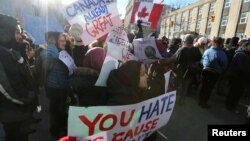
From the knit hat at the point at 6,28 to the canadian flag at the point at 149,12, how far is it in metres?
3.10

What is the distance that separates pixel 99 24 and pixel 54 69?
1069 millimetres

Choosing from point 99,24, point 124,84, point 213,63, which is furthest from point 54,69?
point 213,63

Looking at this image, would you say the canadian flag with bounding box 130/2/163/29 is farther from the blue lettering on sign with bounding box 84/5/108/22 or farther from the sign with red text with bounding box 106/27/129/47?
the blue lettering on sign with bounding box 84/5/108/22

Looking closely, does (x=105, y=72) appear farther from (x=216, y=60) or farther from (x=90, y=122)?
(x=216, y=60)

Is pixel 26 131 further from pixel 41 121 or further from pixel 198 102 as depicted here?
pixel 198 102

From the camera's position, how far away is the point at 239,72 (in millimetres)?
5977

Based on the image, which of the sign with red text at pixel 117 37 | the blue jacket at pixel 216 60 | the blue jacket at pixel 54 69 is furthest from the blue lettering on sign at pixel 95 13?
the blue jacket at pixel 216 60

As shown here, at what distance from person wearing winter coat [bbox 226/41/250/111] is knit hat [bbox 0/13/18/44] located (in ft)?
16.7

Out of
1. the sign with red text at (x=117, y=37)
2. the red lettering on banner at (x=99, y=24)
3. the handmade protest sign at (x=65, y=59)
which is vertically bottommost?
the handmade protest sign at (x=65, y=59)

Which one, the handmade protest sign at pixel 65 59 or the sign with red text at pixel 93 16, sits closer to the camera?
the sign with red text at pixel 93 16

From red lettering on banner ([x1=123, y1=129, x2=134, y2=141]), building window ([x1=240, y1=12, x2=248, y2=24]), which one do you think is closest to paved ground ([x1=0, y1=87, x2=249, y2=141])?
red lettering on banner ([x1=123, y1=129, x2=134, y2=141])

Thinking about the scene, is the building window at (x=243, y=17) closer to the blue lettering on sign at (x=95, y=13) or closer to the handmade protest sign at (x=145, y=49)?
the handmade protest sign at (x=145, y=49)

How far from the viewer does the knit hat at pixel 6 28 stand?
2.50 m

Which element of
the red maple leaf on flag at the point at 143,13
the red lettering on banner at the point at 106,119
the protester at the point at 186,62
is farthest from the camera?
the protester at the point at 186,62
